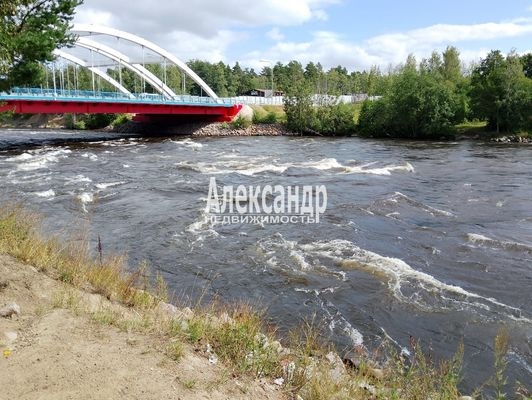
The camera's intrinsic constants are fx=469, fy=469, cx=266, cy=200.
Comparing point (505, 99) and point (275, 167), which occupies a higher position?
point (505, 99)

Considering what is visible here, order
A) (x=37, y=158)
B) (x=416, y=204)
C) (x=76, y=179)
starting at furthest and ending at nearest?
(x=37, y=158) < (x=76, y=179) < (x=416, y=204)

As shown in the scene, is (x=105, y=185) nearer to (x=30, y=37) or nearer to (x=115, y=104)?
(x=30, y=37)

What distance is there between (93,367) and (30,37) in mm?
9755

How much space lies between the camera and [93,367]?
502 cm

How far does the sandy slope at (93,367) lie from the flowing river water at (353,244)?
306 centimetres

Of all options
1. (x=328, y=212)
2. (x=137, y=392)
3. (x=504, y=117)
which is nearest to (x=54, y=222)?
(x=328, y=212)

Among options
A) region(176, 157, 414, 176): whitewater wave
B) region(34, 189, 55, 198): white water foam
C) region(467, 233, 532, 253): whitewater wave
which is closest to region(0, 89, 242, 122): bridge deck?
region(176, 157, 414, 176): whitewater wave

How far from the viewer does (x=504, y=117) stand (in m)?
50.4

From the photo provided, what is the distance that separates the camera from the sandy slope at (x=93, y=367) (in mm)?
4641

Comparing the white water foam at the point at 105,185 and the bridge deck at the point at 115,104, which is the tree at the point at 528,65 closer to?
the bridge deck at the point at 115,104

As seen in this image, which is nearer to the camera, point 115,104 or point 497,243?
point 497,243

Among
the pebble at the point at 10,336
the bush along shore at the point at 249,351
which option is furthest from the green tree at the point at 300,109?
the pebble at the point at 10,336

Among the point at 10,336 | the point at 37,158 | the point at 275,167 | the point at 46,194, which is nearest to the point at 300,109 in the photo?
the point at 275,167

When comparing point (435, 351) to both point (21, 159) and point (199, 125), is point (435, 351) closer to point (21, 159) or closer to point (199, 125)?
point (21, 159)
